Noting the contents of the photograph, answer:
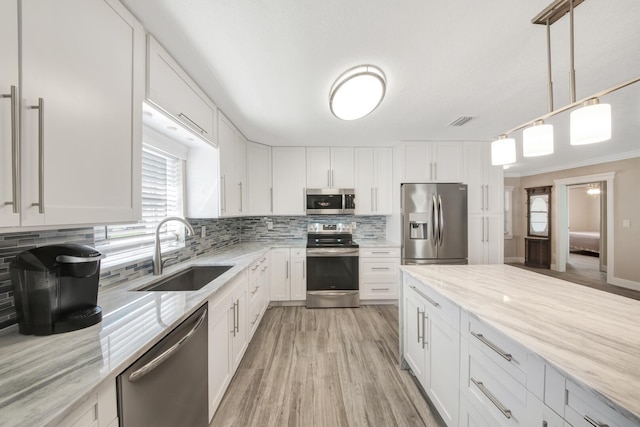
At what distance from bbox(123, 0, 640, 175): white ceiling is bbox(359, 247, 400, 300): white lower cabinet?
179 cm

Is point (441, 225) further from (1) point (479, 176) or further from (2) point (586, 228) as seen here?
(2) point (586, 228)

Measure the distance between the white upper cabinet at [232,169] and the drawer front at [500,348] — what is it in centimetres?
215

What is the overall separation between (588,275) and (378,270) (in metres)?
5.29

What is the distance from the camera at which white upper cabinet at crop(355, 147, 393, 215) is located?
138 inches

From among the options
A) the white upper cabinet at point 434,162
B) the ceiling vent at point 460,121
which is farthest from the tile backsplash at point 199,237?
the ceiling vent at point 460,121

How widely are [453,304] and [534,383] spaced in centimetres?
46

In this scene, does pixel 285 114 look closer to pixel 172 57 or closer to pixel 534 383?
pixel 172 57

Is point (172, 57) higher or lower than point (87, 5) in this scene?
higher

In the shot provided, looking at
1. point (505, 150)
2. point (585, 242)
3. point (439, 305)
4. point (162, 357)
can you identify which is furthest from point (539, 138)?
point (585, 242)

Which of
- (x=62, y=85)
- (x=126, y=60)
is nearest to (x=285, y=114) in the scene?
(x=126, y=60)

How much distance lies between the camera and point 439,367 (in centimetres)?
140

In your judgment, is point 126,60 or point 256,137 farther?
point 256,137

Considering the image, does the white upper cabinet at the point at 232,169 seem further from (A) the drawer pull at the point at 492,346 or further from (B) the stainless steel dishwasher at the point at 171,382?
(A) the drawer pull at the point at 492,346

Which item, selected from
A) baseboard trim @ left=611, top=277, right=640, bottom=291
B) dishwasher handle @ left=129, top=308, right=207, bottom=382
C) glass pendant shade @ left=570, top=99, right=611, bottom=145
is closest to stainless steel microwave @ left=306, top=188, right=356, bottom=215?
dishwasher handle @ left=129, top=308, right=207, bottom=382
